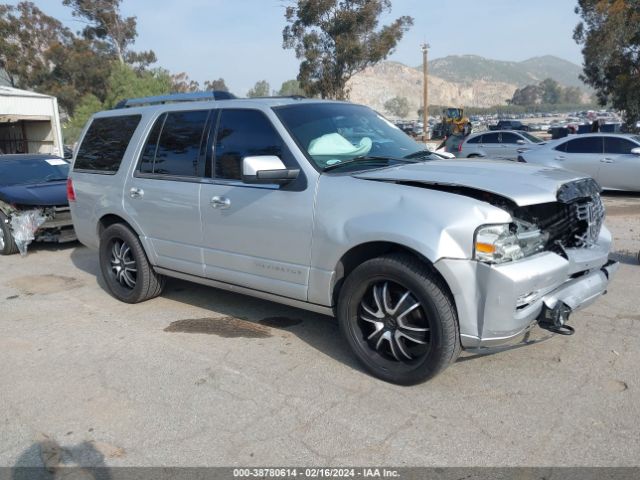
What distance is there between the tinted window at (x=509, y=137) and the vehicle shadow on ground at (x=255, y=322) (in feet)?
46.0

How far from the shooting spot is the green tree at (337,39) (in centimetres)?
3234

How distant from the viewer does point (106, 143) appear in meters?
5.70

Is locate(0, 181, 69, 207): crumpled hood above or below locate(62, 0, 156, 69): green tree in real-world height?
below

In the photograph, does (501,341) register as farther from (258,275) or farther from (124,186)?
(124,186)

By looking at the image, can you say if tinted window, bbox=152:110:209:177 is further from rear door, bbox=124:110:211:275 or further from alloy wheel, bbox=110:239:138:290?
alloy wheel, bbox=110:239:138:290

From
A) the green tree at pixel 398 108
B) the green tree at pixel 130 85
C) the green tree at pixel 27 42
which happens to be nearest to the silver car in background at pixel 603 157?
the green tree at pixel 130 85

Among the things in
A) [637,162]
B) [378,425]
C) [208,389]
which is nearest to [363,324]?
[378,425]

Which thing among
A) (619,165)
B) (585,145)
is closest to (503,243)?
(619,165)

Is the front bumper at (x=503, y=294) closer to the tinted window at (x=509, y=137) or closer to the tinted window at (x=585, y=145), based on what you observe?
the tinted window at (x=585, y=145)

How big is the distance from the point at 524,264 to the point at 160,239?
3224mm

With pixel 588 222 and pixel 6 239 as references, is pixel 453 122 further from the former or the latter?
pixel 588 222

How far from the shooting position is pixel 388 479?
108 inches

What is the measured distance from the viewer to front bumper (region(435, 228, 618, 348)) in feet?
10.3

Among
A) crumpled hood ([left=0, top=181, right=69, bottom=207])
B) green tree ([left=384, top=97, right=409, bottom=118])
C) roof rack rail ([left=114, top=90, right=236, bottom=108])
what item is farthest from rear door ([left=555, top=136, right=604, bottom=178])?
green tree ([left=384, top=97, right=409, bottom=118])
